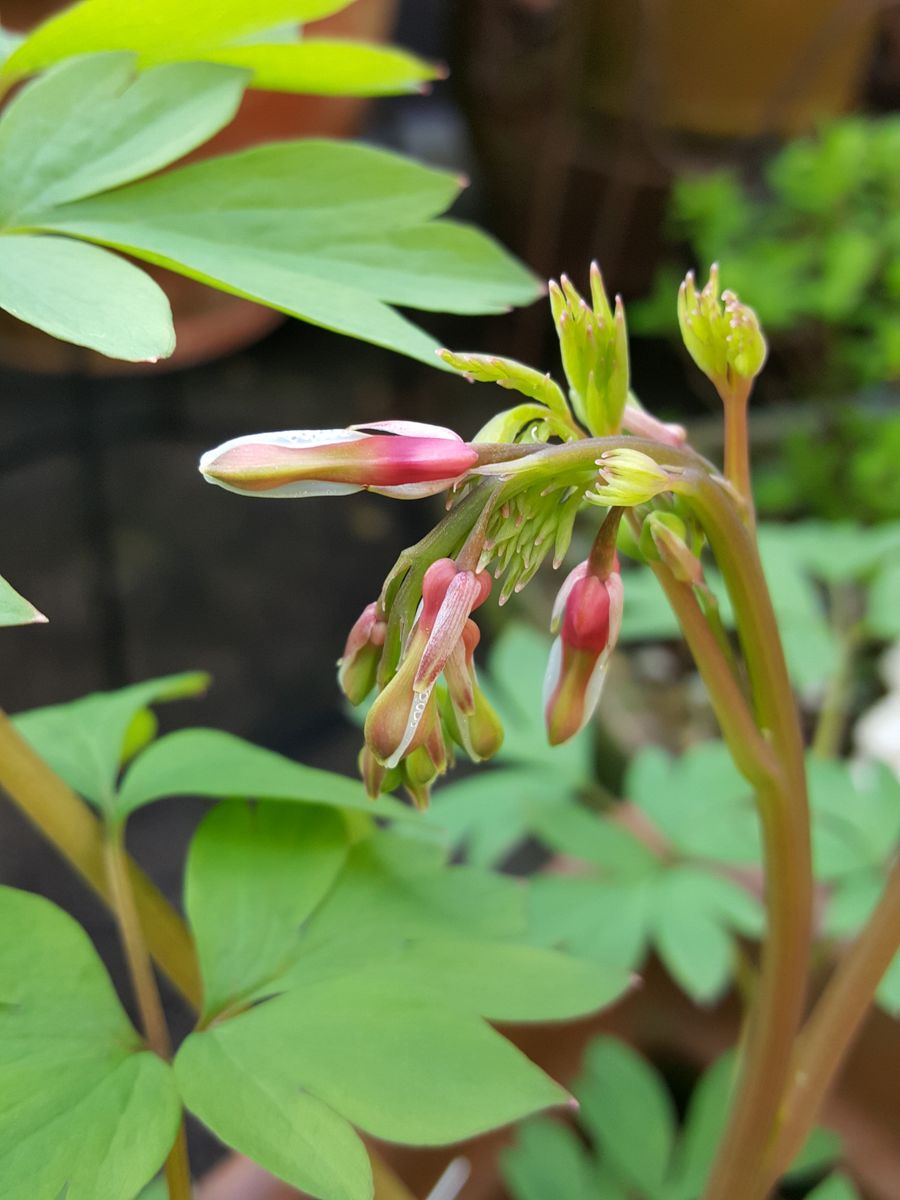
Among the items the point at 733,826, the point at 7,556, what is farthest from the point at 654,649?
the point at 7,556

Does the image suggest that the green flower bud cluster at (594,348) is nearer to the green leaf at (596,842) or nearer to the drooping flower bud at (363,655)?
the drooping flower bud at (363,655)

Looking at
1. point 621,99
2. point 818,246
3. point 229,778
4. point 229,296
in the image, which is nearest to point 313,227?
point 229,778

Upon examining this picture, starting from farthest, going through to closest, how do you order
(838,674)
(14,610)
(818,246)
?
1. (818,246)
2. (838,674)
3. (14,610)

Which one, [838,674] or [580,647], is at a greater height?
[580,647]

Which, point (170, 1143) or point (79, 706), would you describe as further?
point (79, 706)

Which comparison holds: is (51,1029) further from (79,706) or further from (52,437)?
(52,437)

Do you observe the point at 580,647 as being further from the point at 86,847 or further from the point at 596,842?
the point at 596,842

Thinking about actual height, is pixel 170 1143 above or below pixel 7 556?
above

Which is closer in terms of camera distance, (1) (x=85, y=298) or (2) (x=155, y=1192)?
(1) (x=85, y=298)
